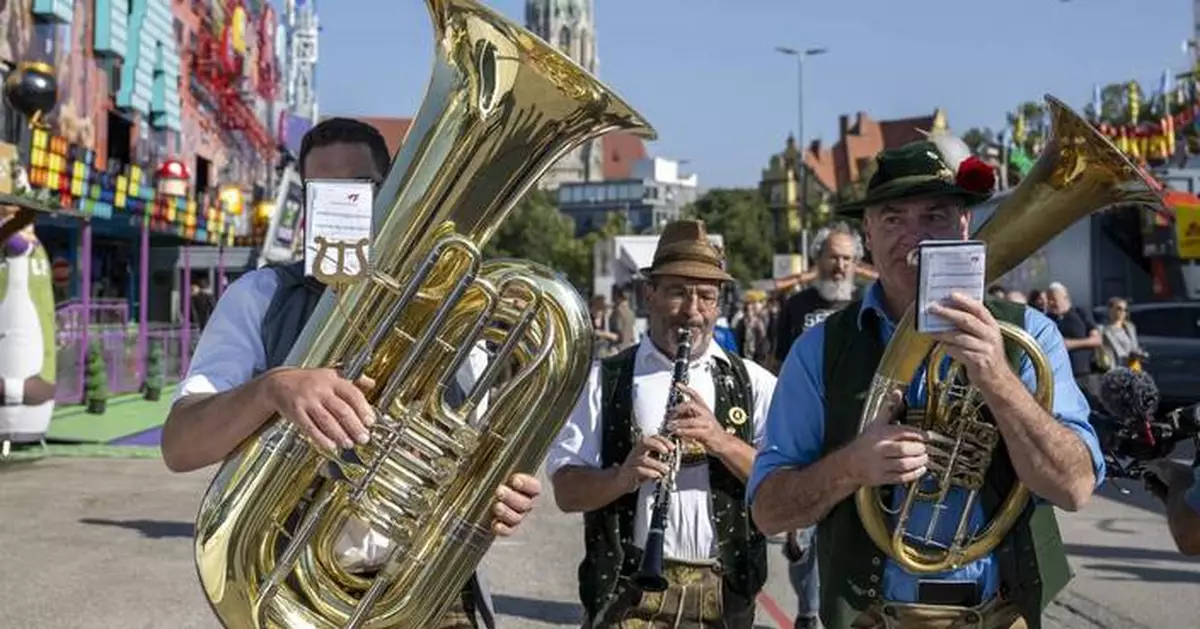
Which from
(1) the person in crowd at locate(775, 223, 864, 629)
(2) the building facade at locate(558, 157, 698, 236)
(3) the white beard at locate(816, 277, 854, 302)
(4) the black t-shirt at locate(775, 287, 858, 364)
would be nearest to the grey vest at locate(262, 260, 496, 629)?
(1) the person in crowd at locate(775, 223, 864, 629)

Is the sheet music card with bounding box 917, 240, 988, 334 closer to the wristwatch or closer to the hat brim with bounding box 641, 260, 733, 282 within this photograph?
the hat brim with bounding box 641, 260, 733, 282

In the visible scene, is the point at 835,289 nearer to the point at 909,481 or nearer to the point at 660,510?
the point at 660,510

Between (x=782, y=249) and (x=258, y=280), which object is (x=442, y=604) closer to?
(x=258, y=280)

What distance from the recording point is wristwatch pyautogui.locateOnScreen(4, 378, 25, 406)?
11.2 m

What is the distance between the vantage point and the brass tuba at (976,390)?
101 inches

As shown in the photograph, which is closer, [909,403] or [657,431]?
[909,403]

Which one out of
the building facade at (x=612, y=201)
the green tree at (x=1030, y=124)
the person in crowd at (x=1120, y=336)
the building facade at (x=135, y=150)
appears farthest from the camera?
the building facade at (x=612, y=201)

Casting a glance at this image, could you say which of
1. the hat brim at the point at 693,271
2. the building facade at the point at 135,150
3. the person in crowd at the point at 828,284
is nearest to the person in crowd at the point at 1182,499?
the hat brim at the point at 693,271

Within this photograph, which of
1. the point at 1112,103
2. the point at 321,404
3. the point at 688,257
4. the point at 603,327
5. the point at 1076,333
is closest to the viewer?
the point at 321,404

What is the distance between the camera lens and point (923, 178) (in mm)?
2777

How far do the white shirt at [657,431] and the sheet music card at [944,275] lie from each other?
1.44 metres

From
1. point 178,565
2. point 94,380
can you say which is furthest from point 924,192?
point 94,380

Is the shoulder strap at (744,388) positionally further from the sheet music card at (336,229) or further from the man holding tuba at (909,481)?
the sheet music card at (336,229)

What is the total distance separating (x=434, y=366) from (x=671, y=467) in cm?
114
